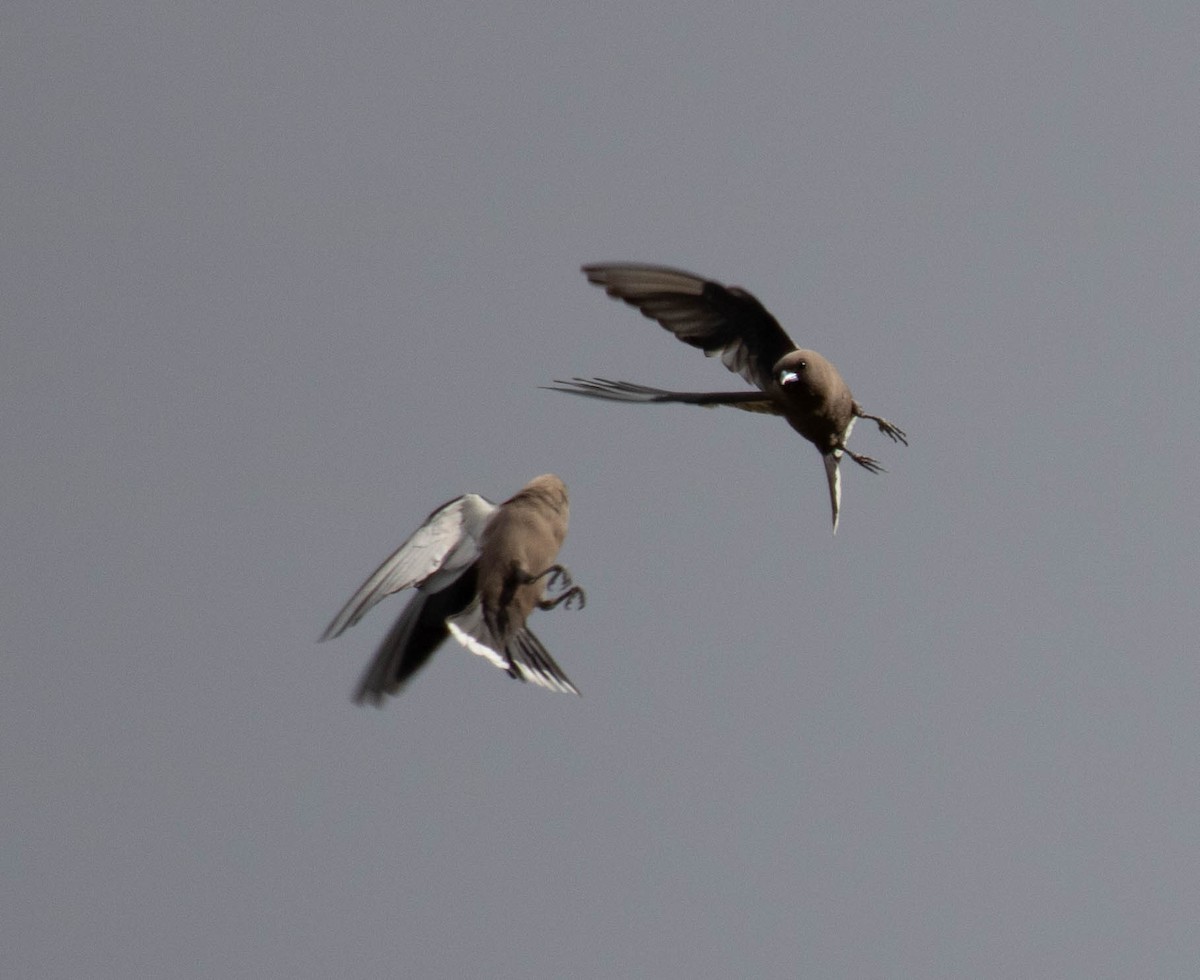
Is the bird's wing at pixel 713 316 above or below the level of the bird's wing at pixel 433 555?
above

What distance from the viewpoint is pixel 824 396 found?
Result: 28.0ft

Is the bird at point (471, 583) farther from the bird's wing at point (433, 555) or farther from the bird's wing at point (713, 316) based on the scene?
the bird's wing at point (713, 316)

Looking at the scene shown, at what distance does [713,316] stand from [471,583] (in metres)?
1.81

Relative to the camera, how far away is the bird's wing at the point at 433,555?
786 cm

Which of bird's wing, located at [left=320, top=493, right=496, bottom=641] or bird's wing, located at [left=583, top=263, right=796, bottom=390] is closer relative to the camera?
bird's wing, located at [left=320, top=493, right=496, bottom=641]

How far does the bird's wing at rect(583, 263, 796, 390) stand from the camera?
343 inches

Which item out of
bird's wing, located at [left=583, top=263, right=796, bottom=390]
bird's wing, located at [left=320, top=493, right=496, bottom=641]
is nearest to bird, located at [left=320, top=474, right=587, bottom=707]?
bird's wing, located at [left=320, top=493, right=496, bottom=641]

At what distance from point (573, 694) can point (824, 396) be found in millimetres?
1754

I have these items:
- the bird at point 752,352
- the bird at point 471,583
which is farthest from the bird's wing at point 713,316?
the bird at point 471,583

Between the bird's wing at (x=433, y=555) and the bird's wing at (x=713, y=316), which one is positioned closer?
the bird's wing at (x=433, y=555)

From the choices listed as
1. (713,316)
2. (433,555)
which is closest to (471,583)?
(433,555)

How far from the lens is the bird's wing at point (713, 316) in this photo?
8.72 m

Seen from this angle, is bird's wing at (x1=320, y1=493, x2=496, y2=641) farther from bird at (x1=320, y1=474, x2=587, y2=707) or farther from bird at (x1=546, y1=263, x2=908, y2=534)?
bird at (x1=546, y1=263, x2=908, y2=534)

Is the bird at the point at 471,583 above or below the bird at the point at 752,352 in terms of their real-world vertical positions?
below
